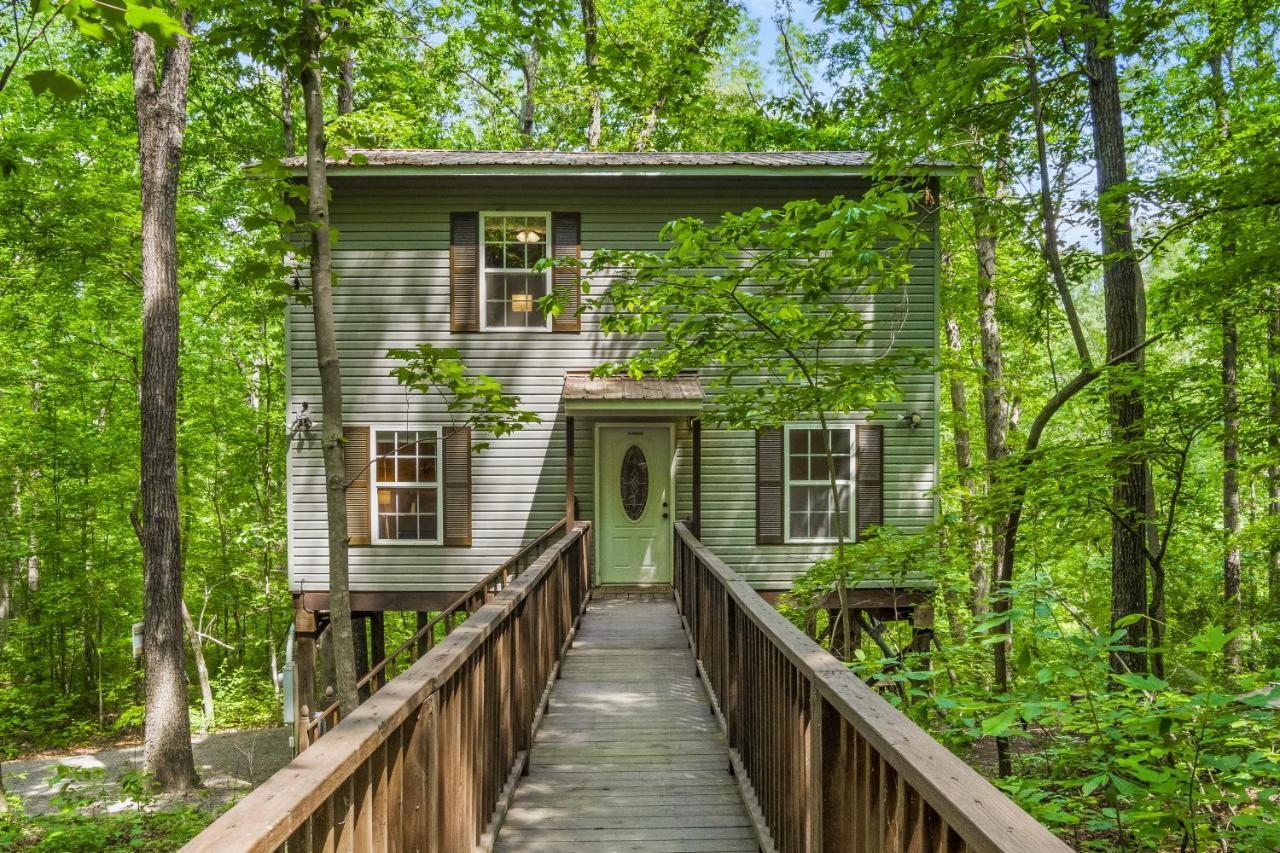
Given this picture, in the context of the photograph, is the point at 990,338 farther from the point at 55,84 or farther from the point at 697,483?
the point at 55,84

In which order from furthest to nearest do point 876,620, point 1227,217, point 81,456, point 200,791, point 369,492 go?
point 81,456, point 876,620, point 369,492, point 200,791, point 1227,217

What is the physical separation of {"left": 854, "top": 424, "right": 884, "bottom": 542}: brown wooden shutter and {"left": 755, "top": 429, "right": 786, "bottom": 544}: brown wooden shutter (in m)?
1.02

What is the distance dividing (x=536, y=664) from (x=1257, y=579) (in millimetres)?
19637

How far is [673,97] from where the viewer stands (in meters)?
8.57

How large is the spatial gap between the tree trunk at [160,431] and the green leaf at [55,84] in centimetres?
821

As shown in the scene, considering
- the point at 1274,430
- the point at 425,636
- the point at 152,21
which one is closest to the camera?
the point at 152,21

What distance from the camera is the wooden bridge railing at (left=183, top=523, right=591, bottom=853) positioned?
1375 millimetres

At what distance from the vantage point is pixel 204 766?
12.9 m

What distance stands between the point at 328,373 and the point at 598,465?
6.43m

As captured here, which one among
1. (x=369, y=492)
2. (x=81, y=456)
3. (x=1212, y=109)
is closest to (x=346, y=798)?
(x=369, y=492)

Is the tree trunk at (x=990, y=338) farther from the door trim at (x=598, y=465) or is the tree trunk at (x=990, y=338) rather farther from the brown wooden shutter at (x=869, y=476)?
the door trim at (x=598, y=465)

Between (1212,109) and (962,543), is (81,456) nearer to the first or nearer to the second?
(962,543)

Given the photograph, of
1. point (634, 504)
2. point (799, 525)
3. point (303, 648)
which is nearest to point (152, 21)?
point (634, 504)

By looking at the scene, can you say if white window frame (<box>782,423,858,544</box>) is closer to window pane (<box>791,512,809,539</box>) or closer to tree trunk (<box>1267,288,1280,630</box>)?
window pane (<box>791,512,809,539</box>)
